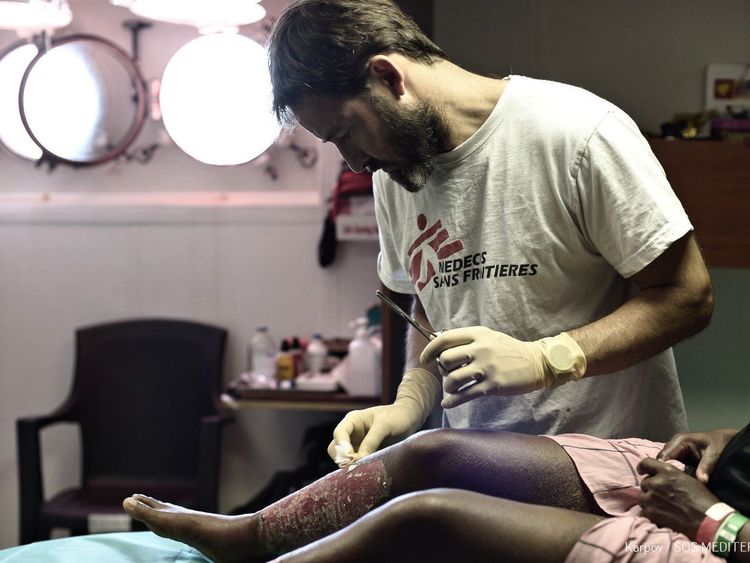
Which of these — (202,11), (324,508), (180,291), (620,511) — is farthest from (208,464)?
(620,511)

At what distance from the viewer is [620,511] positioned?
4.49ft

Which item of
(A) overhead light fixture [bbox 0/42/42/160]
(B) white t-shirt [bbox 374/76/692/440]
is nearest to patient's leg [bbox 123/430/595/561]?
(B) white t-shirt [bbox 374/76/692/440]

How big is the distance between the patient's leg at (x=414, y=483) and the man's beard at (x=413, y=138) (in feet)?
1.57

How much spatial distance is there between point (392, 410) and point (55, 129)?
7.91 ft

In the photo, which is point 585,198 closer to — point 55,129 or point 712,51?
point 712,51

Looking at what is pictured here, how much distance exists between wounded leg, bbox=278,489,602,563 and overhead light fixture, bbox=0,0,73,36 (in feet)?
8.90

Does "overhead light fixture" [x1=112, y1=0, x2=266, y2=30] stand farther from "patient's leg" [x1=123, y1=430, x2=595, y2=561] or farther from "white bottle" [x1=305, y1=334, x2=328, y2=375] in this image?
"patient's leg" [x1=123, y1=430, x2=595, y2=561]

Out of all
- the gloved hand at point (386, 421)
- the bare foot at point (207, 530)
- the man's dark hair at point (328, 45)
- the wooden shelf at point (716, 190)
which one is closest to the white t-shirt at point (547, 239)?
the gloved hand at point (386, 421)

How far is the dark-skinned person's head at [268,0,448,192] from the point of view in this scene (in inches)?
59.6

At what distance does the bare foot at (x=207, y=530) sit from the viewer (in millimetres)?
1440

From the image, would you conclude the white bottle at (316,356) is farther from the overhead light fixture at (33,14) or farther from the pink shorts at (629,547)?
the pink shorts at (629,547)

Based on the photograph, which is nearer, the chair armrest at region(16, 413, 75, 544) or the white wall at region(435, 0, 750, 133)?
the white wall at region(435, 0, 750, 133)

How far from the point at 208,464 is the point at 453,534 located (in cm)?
212

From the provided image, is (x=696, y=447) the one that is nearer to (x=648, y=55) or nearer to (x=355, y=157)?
(x=355, y=157)
